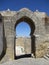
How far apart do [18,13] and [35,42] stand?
3275 millimetres

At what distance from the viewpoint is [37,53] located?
18578 millimetres

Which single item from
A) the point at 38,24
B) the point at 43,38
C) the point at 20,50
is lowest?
the point at 20,50

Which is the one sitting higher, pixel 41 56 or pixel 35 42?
pixel 35 42

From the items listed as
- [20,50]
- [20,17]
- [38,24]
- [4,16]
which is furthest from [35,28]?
[20,50]

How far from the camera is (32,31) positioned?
2030cm

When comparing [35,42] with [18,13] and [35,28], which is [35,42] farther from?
[18,13]

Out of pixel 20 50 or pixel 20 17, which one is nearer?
pixel 20 17

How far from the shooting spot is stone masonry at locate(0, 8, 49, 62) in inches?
711

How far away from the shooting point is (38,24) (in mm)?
19328

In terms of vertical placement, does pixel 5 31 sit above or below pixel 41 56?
above

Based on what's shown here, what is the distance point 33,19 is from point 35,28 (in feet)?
3.01

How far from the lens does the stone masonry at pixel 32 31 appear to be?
711 inches

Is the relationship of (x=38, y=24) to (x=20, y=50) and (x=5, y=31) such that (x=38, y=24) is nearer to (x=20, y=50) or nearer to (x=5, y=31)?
(x=5, y=31)

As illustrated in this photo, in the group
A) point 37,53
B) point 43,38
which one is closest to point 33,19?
point 43,38
